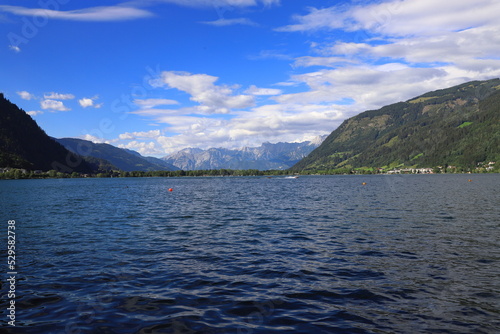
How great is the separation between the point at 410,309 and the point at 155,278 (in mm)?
15366

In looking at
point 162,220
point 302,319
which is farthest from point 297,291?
point 162,220

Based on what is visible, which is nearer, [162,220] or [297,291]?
[297,291]

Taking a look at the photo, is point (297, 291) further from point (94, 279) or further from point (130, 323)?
point (94, 279)

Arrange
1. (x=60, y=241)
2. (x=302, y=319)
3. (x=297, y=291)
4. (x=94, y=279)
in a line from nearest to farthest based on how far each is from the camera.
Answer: (x=302, y=319), (x=297, y=291), (x=94, y=279), (x=60, y=241)

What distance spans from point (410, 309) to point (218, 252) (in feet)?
53.9

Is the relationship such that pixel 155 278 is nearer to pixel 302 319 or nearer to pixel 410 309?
pixel 302 319

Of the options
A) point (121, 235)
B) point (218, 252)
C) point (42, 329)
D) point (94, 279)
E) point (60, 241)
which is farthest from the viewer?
point (121, 235)

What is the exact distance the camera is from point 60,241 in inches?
1309

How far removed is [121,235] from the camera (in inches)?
1446

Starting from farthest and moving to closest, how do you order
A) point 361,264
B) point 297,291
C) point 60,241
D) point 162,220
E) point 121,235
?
point 162,220 → point 121,235 → point 60,241 → point 361,264 → point 297,291

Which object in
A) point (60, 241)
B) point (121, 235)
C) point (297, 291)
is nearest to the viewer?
point (297, 291)

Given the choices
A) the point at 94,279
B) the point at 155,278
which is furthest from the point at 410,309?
the point at 94,279

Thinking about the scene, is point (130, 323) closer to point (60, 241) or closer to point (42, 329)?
point (42, 329)

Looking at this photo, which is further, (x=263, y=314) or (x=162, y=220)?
(x=162, y=220)
